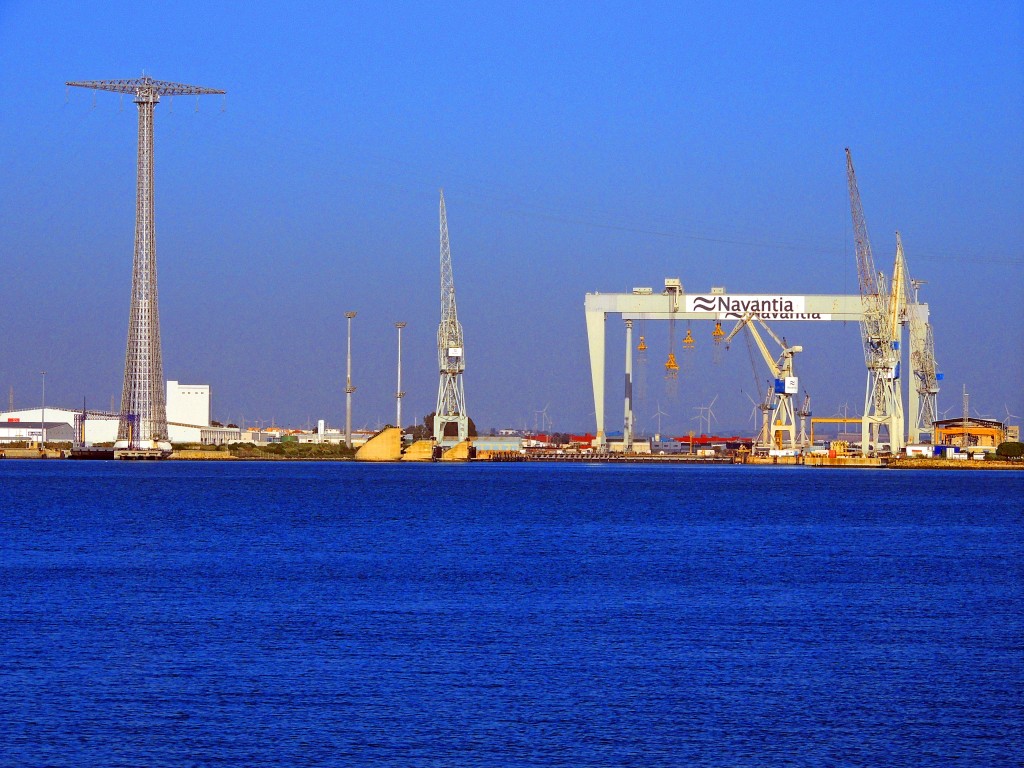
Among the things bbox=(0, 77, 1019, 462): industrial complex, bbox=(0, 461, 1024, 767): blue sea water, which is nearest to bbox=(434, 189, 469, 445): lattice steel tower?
bbox=(0, 77, 1019, 462): industrial complex

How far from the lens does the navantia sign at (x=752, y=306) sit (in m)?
87.9

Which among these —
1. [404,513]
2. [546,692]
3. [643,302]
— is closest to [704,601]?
[546,692]

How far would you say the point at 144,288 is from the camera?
85562mm

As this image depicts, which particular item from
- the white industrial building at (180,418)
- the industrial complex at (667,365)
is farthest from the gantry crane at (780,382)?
the white industrial building at (180,418)

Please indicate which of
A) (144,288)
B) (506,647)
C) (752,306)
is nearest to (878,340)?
(752,306)

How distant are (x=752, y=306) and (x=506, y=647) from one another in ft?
243

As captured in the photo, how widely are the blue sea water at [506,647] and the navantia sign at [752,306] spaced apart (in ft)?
172

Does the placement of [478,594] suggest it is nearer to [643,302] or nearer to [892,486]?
[892,486]

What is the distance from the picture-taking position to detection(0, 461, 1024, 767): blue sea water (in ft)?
39.2

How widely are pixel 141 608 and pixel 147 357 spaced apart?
70.7 metres

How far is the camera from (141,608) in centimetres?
1948

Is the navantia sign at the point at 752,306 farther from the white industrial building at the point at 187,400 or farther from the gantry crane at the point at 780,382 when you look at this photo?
the white industrial building at the point at 187,400

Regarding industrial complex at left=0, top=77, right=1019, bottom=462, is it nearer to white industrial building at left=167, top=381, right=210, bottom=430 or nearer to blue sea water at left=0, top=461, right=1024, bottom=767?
white industrial building at left=167, top=381, right=210, bottom=430

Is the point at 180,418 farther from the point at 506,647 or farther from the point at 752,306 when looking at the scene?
the point at 506,647
